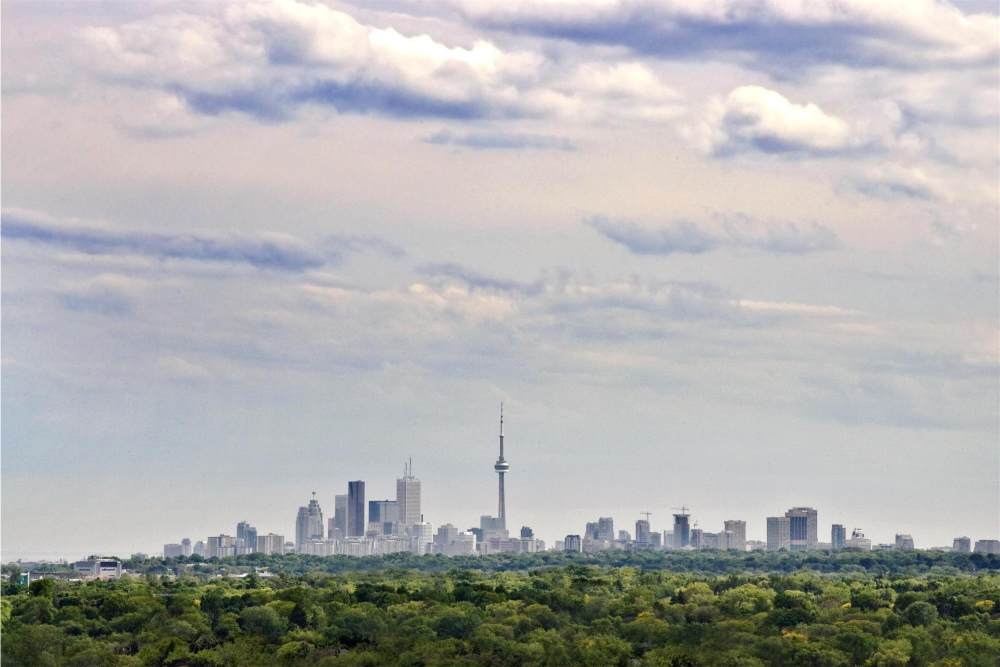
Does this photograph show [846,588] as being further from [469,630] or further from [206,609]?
[206,609]

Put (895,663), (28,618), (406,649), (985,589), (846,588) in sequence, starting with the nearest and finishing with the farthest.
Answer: (895,663) → (406,649) → (28,618) → (985,589) → (846,588)

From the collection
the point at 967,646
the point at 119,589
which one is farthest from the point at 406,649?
the point at 119,589

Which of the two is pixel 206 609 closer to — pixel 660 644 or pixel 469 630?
pixel 469 630

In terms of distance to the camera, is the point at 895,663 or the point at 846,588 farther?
the point at 846,588

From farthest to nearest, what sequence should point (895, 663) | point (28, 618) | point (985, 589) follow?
point (985, 589), point (28, 618), point (895, 663)

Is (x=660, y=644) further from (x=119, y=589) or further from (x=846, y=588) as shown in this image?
(x=119, y=589)

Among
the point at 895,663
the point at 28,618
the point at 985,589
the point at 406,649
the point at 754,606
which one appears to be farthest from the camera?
the point at 985,589

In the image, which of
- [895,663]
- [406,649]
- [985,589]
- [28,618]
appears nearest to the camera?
[895,663]

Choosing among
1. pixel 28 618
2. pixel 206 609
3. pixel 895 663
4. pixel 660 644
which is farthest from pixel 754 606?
pixel 28 618

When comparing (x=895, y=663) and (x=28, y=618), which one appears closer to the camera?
(x=895, y=663)
